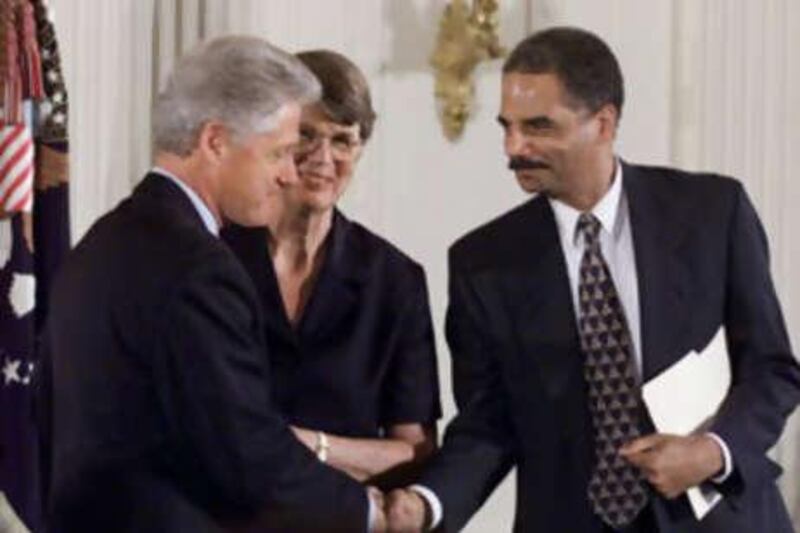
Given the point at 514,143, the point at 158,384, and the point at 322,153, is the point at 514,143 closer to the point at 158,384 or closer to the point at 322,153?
the point at 322,153

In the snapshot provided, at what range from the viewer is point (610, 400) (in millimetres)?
3869

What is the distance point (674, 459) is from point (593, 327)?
1.00ft

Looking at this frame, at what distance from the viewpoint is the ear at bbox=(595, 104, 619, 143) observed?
157 inches

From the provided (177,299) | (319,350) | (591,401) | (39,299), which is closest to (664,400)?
(591,401)

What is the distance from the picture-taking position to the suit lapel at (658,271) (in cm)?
388

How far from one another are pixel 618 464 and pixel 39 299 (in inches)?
61.7

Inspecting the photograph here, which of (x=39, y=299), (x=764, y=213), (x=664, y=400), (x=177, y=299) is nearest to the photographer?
(x=177, y=299)

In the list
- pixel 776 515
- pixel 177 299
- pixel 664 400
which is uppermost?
pixel 177 299

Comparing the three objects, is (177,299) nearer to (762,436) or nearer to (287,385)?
(287,385)

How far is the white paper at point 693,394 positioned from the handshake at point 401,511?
0.49 metres

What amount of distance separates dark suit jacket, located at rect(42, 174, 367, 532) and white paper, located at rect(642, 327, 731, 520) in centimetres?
84

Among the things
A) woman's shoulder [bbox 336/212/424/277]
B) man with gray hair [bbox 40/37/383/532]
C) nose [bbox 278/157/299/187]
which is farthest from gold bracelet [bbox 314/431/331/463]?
nose [bbox 278/157/299/187]

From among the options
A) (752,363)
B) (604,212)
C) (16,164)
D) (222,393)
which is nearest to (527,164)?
(604,212)

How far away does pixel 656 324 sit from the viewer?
153 inches
